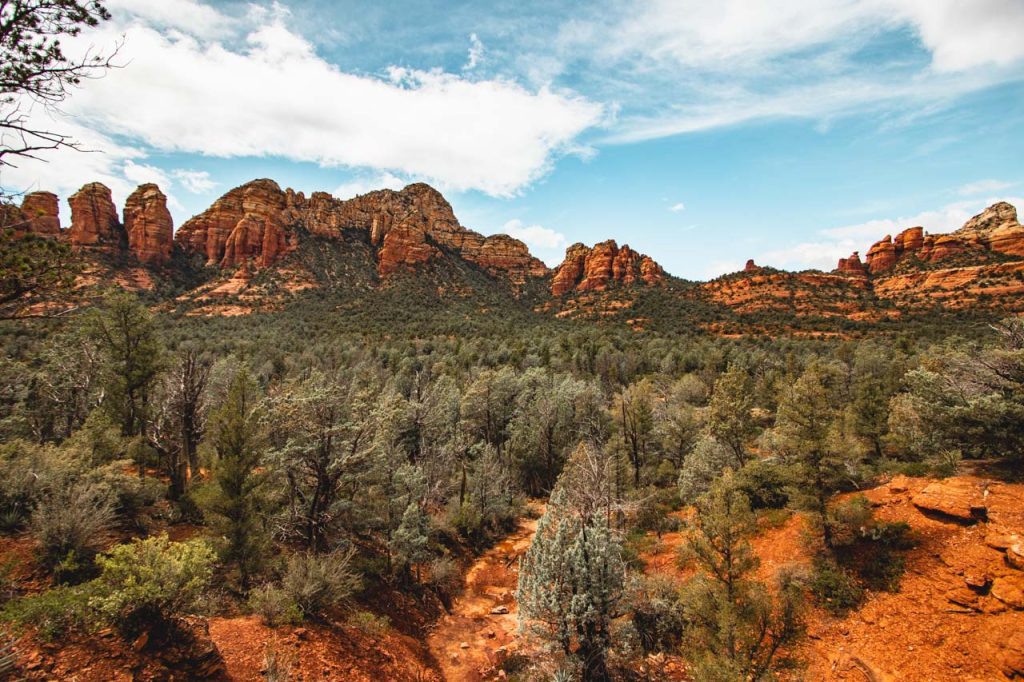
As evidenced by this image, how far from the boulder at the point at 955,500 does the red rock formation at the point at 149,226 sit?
12084 centimetres

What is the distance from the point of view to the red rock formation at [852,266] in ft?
364

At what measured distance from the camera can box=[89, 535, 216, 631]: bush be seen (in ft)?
25.1

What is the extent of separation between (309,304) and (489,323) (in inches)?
1367

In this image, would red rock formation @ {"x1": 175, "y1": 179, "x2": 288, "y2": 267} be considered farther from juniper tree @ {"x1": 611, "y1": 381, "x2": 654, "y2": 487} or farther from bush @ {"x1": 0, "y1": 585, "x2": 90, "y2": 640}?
bush @ {"x1": 0, "y1": 585, "x2": 90, "y2": 640}

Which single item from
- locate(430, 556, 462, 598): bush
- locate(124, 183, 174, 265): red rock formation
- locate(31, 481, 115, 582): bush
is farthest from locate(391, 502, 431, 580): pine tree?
locate(124, 183, 174, 265): red rock formation

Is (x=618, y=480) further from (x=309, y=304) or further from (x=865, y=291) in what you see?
(x=865, y=291)

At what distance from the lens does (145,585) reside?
7621mm

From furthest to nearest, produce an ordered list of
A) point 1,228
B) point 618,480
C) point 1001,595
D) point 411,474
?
point 618,480, point 411,474, point 1001,595, point 1,228

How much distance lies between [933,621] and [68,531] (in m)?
22.1

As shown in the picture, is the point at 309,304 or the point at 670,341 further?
the point at 309,304

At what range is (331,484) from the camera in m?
14.5

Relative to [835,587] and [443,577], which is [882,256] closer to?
[835,587]

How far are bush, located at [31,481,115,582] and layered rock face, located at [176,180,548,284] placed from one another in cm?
9438

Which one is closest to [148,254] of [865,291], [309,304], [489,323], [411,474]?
[309,304]
